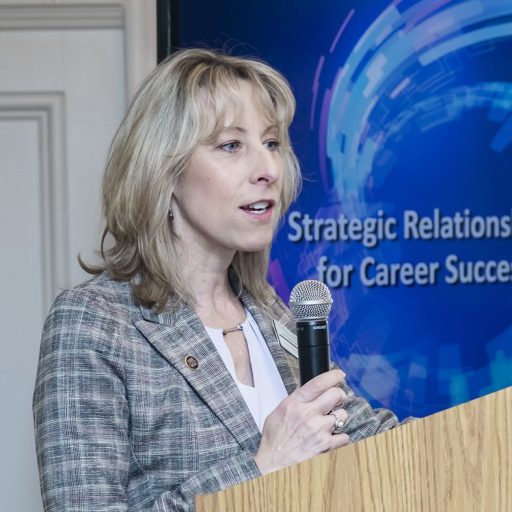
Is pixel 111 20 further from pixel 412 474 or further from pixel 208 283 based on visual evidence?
pixel 412 474

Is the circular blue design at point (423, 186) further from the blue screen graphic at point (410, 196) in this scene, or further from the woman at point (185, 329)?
the woman at point (185, 329)

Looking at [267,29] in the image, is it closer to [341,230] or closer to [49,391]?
[341,230]

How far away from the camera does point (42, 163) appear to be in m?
2.82

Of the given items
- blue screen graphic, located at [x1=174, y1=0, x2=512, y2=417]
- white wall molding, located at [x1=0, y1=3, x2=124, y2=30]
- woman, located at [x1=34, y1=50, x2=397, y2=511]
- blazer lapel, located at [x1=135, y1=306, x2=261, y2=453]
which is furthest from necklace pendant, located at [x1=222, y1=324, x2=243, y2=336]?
white wall molding, located at [x1=0, y1=3, x2=124, y2=30]

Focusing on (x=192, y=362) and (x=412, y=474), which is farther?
(x=192, y=362)

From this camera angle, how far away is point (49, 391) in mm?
1616

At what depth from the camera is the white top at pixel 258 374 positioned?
181 cm

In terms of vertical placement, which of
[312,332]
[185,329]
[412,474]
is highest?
[185,329]

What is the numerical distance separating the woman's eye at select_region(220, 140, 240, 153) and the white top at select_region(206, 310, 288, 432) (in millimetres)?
313

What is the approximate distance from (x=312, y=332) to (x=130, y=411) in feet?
1.18

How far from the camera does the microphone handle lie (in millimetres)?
1462

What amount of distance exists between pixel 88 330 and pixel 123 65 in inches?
49.8

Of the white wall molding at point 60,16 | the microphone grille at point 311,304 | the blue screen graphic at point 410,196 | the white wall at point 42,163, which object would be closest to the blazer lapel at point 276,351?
the microphone grille at point 311,304

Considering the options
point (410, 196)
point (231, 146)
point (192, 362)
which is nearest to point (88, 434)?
point (192, 362)
